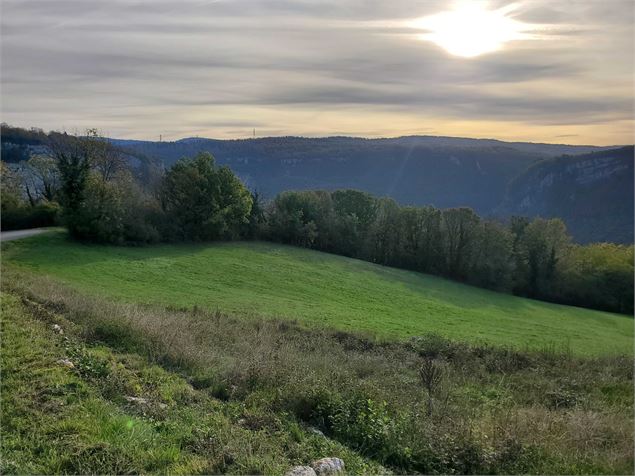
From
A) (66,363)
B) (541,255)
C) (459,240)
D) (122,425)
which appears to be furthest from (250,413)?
(541,255)

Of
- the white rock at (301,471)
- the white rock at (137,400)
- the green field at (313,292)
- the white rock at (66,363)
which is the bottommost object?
the green field at (313,292)

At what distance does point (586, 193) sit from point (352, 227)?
136195 millimetres

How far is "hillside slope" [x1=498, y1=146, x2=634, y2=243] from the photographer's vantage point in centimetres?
13686

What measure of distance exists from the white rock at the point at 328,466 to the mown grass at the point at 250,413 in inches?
11.9

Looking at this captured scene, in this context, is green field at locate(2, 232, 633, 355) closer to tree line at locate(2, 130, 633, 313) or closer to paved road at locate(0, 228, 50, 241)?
paved road at locate(0, 228, 50, 241)

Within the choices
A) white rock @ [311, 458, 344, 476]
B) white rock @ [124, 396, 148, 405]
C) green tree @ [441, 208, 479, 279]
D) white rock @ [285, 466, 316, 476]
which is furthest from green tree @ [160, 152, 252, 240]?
white rock @ [285, 466, 316, 476]

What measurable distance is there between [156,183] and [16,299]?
3536cm

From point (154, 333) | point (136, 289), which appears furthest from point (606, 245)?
point (154, 333)

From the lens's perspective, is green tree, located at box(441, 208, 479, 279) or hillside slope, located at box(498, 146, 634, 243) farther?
hillside slope, located at box(498, 146, 634, 243)

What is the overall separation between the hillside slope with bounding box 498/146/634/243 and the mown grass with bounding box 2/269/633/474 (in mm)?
126905

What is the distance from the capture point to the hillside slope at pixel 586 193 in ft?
449

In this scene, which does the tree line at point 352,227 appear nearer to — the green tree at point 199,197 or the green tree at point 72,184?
the green tree at point 199,197

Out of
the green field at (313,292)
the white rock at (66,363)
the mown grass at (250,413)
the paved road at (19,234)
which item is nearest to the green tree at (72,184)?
the green field at (313,292)

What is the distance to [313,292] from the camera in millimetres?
35000
